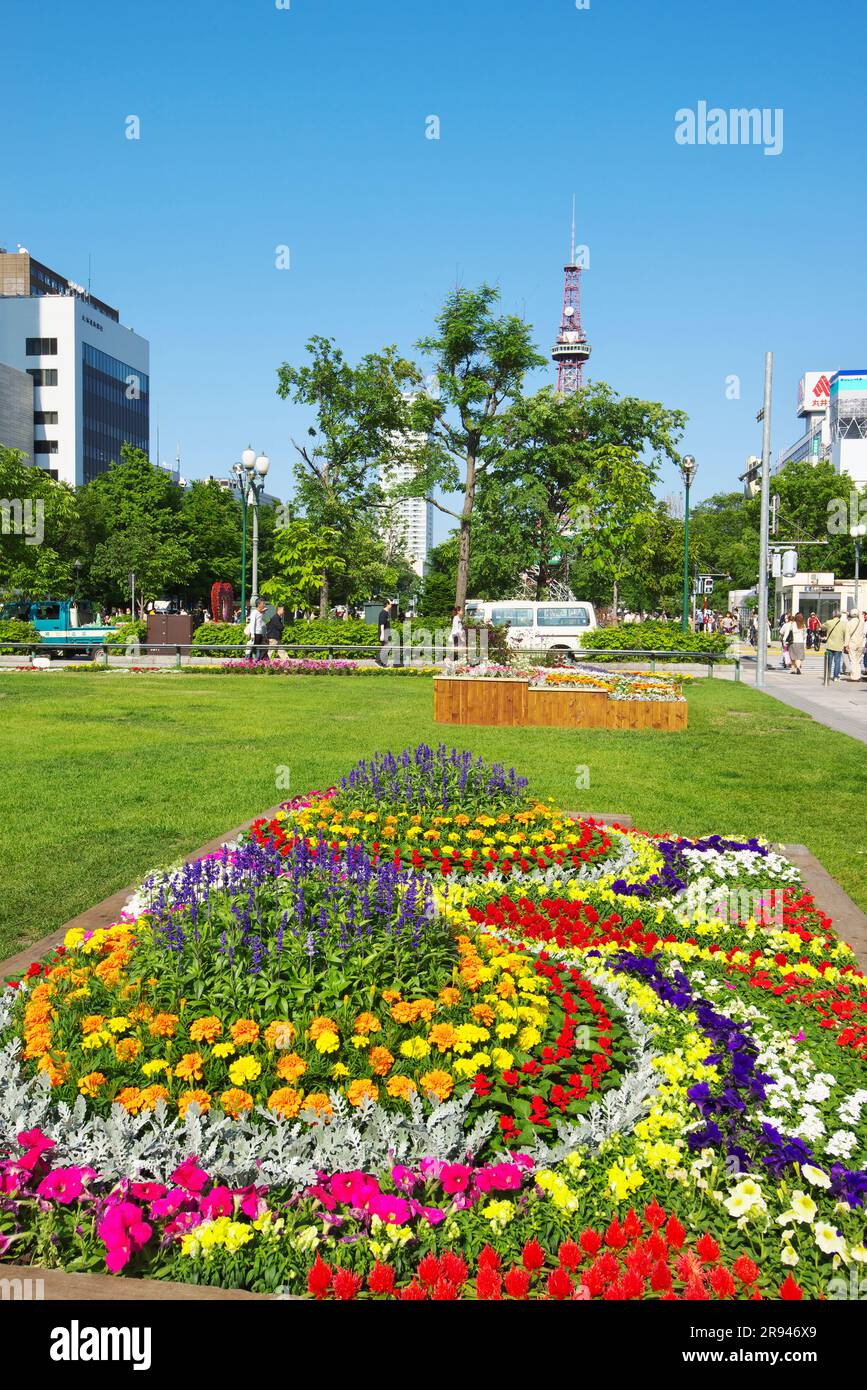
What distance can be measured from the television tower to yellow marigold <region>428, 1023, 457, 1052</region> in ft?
373

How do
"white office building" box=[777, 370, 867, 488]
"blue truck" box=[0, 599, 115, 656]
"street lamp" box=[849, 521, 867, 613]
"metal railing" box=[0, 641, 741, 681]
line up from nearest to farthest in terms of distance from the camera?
"metal railing" box=[0, 641, 741, 681] → "blue truck" box=[0, 599, 115, 656] → "street lamp" box=[849, 521, 867, 613] → "white office building" box=[777, 370, 867, 488]

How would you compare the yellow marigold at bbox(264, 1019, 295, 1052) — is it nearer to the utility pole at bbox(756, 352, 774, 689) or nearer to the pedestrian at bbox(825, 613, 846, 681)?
the utility pole at bbox(756, 352, 774, 689)

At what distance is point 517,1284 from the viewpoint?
2363 millimetres

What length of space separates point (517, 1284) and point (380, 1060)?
0.85 m

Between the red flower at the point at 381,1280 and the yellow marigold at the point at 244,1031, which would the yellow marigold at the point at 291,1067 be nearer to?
the yellow marigold at the point at 244,1031

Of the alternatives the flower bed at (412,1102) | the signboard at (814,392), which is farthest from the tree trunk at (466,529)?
the signboard at (814,392)

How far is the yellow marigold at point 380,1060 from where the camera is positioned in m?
3.10

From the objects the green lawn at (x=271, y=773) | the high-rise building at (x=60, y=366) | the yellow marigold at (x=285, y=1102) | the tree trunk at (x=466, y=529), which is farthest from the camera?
the high-rise building at (x=60, y=366)

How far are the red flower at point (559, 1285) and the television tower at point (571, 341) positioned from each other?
114706mm

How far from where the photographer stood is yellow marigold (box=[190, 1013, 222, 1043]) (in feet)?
10.5

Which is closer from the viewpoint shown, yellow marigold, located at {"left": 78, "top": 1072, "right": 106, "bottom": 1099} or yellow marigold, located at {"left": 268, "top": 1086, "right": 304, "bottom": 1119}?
yellow marigold, located at {"left": 268, "top": 1086, "right": 304, "bottom": 1119}

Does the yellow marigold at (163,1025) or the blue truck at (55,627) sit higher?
the blue truck at (55,627)

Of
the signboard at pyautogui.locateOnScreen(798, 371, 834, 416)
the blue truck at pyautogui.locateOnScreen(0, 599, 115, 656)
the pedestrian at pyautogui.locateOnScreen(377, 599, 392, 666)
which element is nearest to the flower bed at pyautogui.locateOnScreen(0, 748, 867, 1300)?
the pedestrian at pyautogui.locateOnScreen(377, 599, 392, 666)
